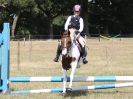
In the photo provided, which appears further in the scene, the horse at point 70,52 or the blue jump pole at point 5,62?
the blue jump pole at point 5,62

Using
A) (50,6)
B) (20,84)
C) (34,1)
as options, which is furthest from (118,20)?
(20,84)

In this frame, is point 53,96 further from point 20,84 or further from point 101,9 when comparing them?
point 101,9

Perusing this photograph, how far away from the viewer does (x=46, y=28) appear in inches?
2904

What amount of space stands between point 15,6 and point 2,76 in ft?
158

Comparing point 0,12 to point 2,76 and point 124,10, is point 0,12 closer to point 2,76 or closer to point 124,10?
point 124,10

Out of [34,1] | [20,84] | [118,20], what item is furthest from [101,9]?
[20,84]

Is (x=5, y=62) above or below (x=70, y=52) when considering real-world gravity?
below

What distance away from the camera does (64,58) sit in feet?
39.0

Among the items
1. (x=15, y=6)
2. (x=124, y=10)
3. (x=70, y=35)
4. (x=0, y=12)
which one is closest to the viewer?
(x=70, y=35)

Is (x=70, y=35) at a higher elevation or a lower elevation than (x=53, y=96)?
higher

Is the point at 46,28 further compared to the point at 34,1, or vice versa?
the point at 46,28

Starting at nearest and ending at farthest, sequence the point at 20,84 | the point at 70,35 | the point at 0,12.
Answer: the point at 70,35
the point at 20,84
the point at 0,12

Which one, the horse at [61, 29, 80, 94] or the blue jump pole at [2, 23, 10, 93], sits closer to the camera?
the horse at [61, 29, 80, 94]

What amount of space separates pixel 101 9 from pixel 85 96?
61132 mm
